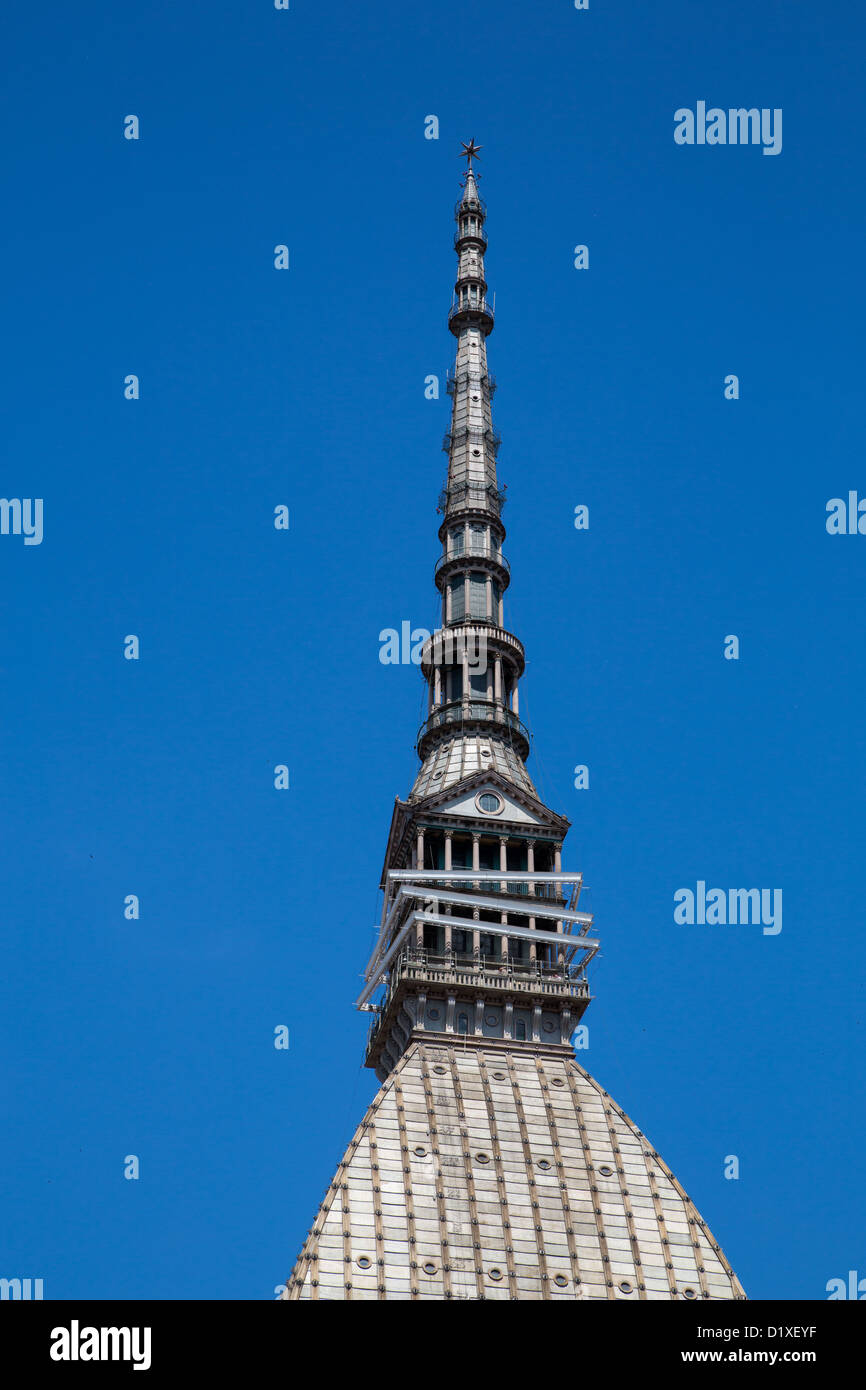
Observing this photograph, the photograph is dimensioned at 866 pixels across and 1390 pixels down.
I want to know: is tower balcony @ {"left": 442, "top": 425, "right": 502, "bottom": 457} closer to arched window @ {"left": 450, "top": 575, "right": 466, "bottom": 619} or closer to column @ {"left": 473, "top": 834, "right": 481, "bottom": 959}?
arched window @ {"left": 450, "top": 575, "right": 466, "bottom": 619}

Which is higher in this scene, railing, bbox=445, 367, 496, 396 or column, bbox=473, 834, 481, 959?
railing, bbox=445, 367, 496, 396

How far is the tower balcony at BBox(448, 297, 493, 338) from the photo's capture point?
169000 mm

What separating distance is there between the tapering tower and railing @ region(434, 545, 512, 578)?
0.68ft

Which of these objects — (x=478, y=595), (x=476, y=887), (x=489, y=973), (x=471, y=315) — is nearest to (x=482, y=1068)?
(x=489, y=973)

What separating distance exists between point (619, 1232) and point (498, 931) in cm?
2321

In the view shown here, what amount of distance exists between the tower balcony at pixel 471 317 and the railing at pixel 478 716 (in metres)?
42.7

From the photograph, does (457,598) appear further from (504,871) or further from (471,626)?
(504,871)

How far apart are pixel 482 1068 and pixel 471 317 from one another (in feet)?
249

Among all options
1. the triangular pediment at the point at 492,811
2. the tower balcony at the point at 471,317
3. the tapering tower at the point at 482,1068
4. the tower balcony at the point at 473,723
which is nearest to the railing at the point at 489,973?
the tapering tower at the point at 482,1068

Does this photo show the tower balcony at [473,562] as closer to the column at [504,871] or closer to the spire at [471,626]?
the spire at [471,626]

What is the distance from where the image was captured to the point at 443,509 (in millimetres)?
156625

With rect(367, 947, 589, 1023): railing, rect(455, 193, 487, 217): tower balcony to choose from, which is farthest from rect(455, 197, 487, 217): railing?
rect(367, 947, 589, 1023): railing
